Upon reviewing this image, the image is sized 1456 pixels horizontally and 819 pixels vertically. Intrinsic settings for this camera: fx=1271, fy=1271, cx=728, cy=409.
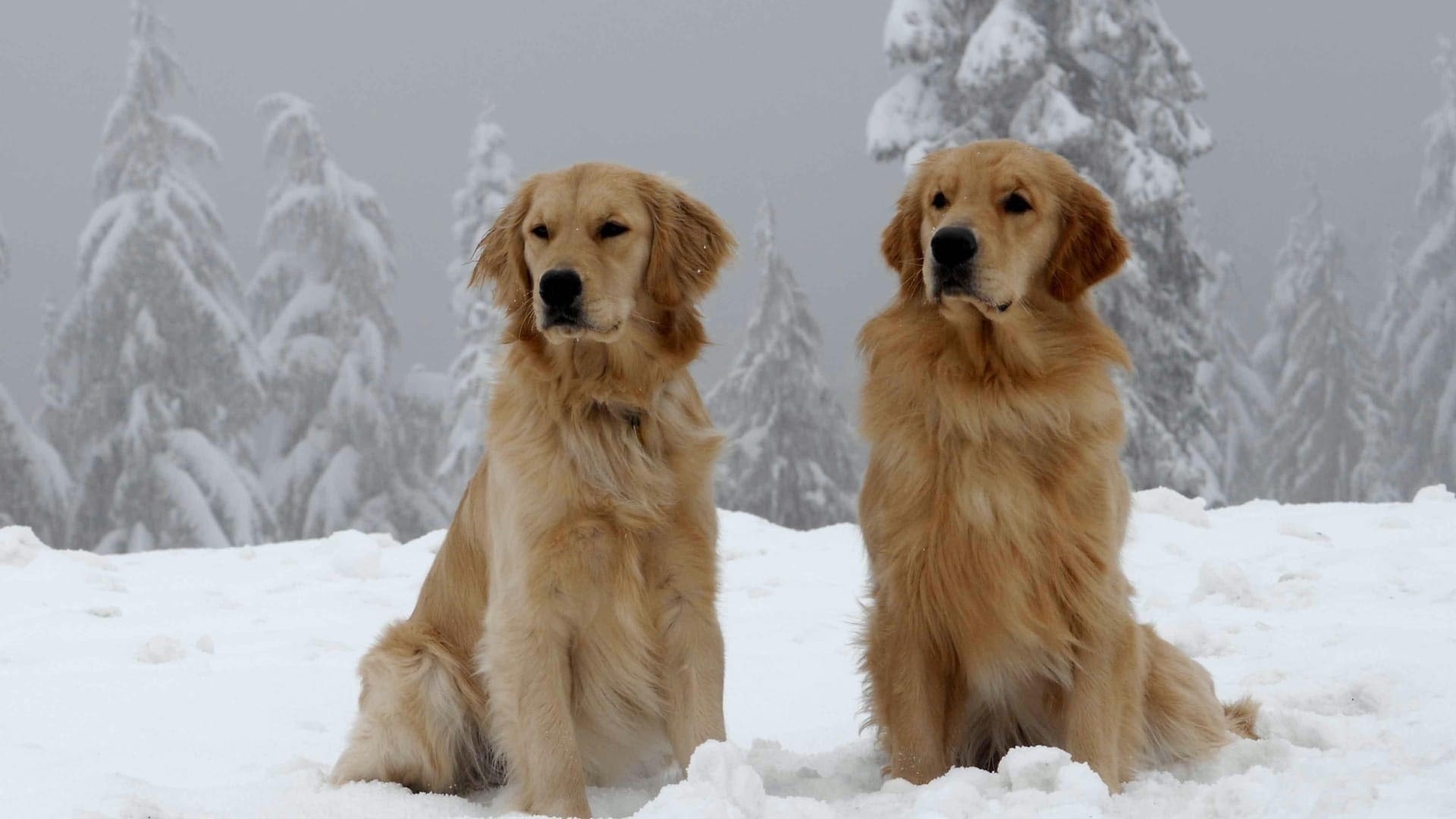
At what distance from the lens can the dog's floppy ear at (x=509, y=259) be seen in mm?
3877

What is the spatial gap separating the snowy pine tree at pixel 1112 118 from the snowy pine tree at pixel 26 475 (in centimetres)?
1416

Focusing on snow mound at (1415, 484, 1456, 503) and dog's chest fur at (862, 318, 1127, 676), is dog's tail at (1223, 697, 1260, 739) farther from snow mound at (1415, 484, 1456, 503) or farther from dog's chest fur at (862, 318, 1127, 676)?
snow mound at (1415, 484, 1456, 503)

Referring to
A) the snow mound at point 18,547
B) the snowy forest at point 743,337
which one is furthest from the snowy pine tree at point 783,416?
the snow mound at point 18,547

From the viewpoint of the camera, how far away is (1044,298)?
3689 mm

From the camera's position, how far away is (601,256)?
12.1 feet

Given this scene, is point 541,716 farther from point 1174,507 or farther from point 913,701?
point 1174,507

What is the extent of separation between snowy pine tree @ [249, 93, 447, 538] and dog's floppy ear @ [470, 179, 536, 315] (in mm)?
18058

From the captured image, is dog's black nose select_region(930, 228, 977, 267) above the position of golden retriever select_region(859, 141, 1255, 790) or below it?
above

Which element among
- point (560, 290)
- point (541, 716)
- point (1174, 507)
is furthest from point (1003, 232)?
point (1174, 507)

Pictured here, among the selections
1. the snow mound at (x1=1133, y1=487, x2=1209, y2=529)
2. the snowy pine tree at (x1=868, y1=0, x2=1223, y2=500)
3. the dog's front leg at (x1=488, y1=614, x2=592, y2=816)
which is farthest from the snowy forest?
the dog's front leg at (x1=488, y1=614, x2=592, y2=816)

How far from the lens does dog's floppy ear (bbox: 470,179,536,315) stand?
3.88 meters

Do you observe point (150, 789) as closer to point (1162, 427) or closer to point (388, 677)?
point (388, 677)

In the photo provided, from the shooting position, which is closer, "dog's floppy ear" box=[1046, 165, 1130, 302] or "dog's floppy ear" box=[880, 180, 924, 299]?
"dog's floppy ear" box=[1046, 165, 1130, 302]

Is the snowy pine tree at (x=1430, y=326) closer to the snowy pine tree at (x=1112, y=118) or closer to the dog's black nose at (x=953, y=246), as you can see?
the snowy pine tree at (x=1112, y=118)
